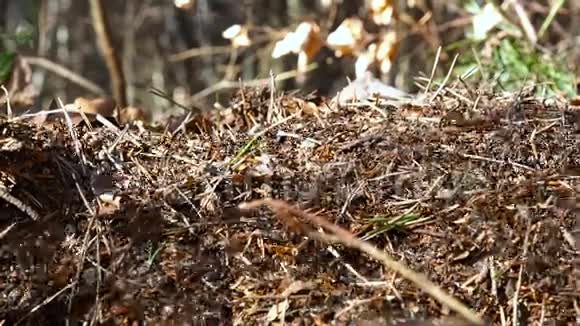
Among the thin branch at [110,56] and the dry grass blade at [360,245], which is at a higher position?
the dry grass blade at [360,245]

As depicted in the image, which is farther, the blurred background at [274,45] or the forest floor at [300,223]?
the blurred background at [274,45]

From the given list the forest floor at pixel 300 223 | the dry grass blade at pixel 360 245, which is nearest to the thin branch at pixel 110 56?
the forest floor at pixel 300 223

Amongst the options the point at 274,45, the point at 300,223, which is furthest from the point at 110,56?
the point at 300,223

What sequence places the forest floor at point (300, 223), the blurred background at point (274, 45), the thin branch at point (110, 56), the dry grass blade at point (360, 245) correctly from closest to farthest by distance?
the dry grass blade at point (360, 245), the forest floor at point (300, 223), the blurred background at point (274, 45), the thin branch at point (110, 56)

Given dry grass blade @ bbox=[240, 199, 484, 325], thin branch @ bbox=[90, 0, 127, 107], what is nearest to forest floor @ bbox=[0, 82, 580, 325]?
dry grass blade @ bbox=[240, 199, 484, 325]

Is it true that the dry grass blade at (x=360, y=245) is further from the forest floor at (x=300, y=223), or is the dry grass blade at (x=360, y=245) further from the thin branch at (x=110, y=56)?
the thin branch at (x=110, y=56)

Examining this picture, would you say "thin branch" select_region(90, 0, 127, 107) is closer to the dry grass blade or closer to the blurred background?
the blurred background

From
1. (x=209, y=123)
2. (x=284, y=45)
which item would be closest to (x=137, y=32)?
(x=284, y=45)

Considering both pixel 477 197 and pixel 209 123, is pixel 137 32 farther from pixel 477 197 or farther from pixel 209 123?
pixel 477 197
